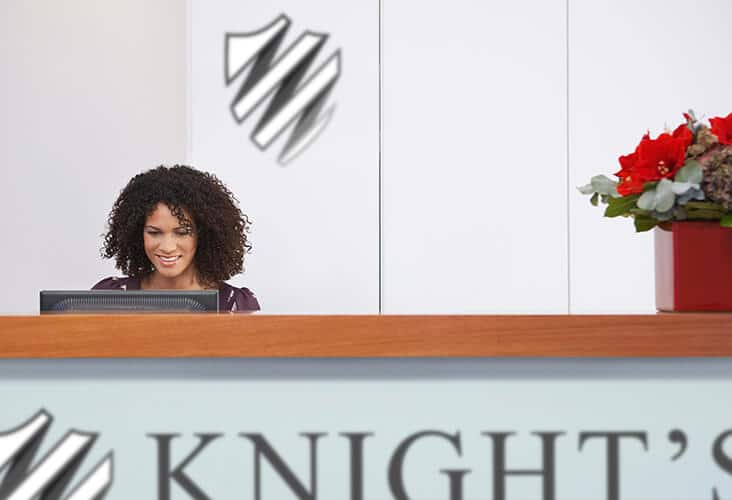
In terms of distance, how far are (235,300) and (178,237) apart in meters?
0.28

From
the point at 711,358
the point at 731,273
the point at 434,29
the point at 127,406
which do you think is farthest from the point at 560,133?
the point at 127,406

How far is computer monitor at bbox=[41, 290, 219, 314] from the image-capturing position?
1357 millimetres

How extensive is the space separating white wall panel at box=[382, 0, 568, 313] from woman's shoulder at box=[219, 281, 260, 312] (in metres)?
0.63

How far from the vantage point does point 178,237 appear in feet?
8.23

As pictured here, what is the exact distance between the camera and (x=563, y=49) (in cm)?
300

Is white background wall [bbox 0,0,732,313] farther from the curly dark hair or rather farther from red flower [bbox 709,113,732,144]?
red flower [bbox 709,113,732,144]

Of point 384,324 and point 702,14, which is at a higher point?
point 702,14

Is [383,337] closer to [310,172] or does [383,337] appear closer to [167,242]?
[167,242]

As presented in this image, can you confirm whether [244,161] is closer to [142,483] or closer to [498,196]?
[498,196]

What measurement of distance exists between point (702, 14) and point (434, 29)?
1.08 meters

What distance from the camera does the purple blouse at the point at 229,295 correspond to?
99.2 inches

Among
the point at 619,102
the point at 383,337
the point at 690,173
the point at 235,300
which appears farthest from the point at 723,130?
the point at 619,102

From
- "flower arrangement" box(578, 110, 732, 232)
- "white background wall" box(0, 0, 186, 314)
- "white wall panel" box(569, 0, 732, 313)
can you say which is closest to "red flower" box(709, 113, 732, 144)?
"flower arrangement" box(578, 110, 732, 232)

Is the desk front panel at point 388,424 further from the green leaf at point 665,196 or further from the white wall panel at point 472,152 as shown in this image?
the white wall panel at point 472,152
